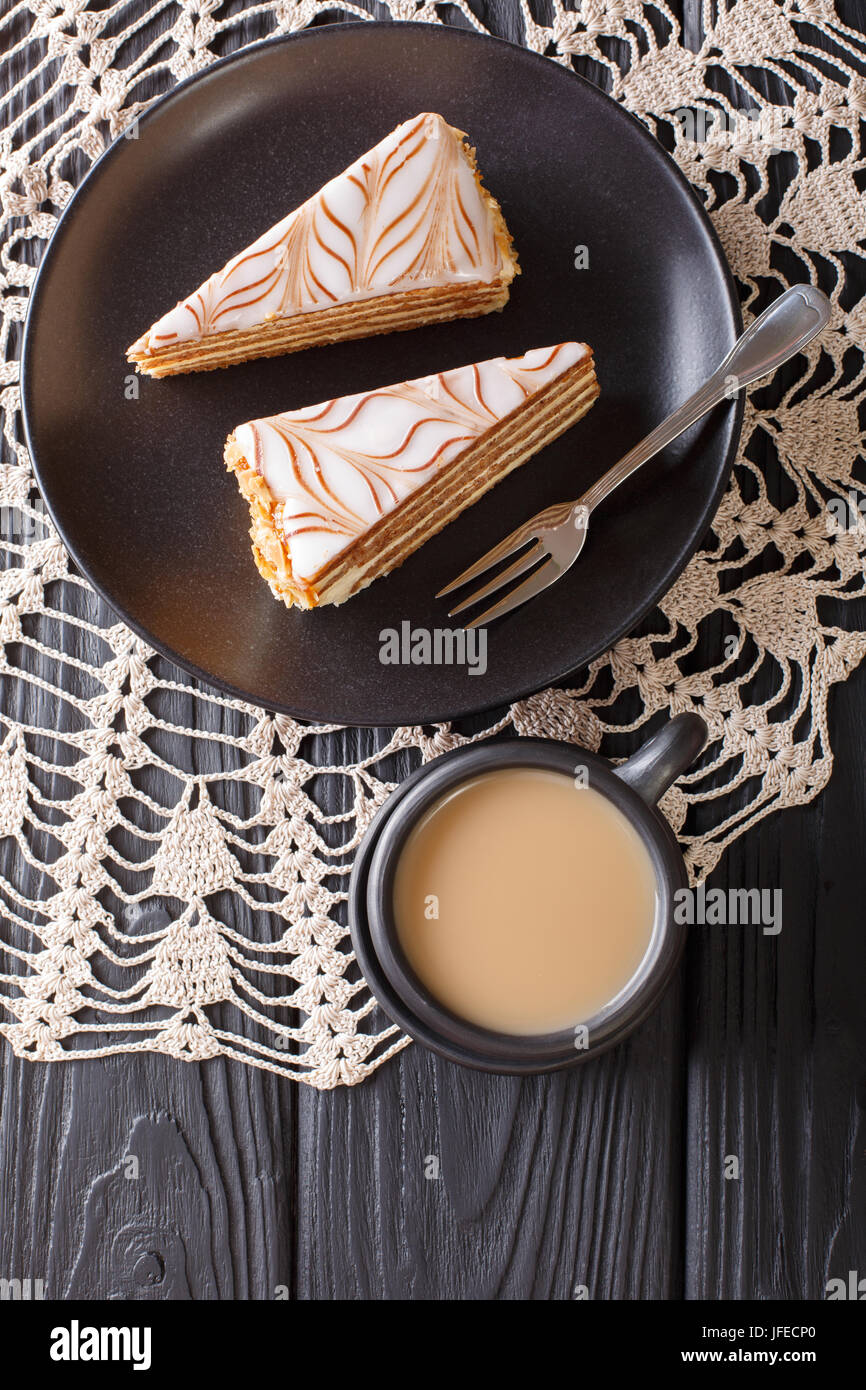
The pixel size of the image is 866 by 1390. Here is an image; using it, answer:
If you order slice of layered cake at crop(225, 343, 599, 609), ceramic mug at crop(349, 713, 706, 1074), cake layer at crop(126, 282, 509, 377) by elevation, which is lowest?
ceramic mug at crop(349, 713, 706, 1074)

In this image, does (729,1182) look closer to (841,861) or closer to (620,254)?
(841,861)

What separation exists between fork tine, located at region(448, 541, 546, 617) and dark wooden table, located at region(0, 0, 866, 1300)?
0.35 meters

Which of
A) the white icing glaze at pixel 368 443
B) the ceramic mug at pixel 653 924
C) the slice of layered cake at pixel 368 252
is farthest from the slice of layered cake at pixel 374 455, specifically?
the ceramic mug at pixel 653 924

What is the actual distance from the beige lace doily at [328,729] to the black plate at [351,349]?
0.09m

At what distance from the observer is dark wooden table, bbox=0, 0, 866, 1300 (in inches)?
47.2

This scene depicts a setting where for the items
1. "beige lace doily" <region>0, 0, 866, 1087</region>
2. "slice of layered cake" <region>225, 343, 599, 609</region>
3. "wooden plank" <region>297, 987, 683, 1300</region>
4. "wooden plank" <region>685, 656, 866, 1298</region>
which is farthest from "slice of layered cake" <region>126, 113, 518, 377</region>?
"wooden plank" <region>297, 987, 683, 1300</region>

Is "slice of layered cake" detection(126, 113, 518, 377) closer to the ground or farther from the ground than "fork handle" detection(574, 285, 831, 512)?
farther from the ground

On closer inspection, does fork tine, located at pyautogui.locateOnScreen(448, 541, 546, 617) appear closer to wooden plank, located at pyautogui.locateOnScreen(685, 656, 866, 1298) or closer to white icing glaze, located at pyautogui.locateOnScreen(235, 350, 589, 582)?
white icing glaze, located at pyautogui.locateOnScreen(235, 350, 589, 582)

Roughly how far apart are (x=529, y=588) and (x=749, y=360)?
1.08 feet

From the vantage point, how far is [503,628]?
45.2 inches

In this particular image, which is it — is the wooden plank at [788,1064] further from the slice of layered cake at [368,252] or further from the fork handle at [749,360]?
the slice of layered cake at [368,252]

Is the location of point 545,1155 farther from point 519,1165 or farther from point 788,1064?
point 788,1064

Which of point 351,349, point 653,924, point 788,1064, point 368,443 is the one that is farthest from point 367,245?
point 788,1064

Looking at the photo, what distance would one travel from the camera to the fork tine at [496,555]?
1147 millimetres
